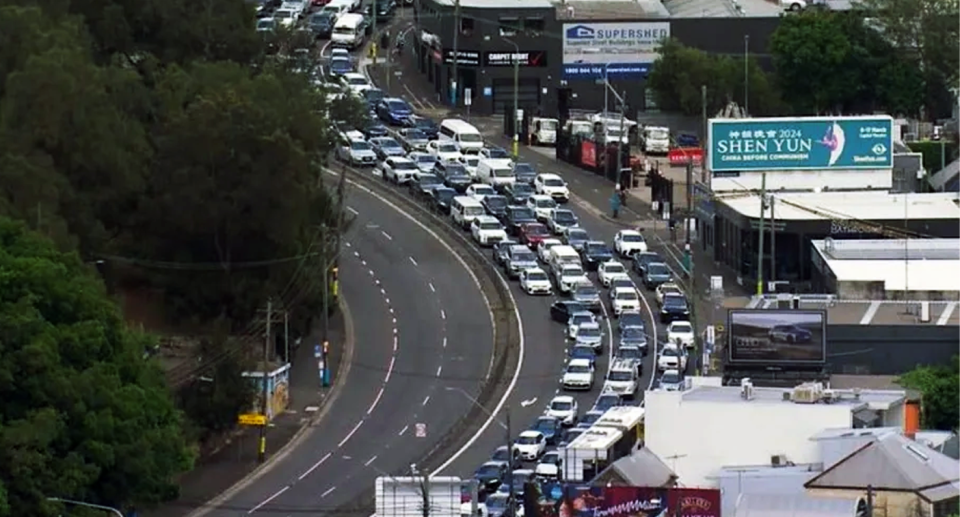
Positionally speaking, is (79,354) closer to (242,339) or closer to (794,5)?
(242,339)

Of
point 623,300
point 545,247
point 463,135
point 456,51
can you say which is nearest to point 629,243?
point 545,247

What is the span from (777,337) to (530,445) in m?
6.35

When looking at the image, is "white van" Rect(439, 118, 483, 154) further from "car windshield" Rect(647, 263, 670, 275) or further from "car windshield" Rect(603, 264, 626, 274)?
"car windshield" Rect(647, 263, 670, 275)

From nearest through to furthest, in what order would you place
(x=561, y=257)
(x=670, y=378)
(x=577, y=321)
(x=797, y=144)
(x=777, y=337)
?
1. (x=777, y=337)
2. (x=670, y=378)
3. (x=577, y=321)
4. (x=561, y=257)
5. (x=797, y=144)

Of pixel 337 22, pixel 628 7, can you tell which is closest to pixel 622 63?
pixel 628 7

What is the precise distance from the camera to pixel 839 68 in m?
118

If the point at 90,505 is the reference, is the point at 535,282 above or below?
below

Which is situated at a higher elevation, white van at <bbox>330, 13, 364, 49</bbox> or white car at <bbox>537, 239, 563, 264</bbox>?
white van at <bbox>330, 13, 364, 49</bbox>

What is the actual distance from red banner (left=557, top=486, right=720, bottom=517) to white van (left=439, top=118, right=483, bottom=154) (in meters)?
44.4

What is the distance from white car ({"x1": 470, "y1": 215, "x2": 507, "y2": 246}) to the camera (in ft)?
323

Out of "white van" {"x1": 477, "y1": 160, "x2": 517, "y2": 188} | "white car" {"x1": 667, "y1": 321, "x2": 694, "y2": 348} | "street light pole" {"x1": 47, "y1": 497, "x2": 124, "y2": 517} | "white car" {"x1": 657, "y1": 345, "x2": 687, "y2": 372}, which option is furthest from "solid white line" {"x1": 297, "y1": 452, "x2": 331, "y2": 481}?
"white van" {"x1": 477, "y1": 160, "x2": 517, "y2": 188}

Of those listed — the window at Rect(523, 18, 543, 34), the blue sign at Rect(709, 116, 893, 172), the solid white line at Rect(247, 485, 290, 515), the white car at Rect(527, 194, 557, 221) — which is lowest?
the solid white line at Rect(247, 485, 290, 515)

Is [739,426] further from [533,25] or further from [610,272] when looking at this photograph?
[533,25]

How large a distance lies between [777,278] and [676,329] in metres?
6.95
